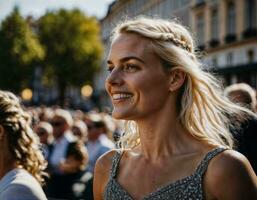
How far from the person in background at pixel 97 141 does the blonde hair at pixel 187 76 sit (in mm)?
5333

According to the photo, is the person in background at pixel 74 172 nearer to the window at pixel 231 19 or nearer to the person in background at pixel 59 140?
the person in background at pixel 59 140

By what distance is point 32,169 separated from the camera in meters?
3.08

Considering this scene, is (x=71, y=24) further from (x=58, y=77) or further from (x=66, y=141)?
(x=66, y=141)

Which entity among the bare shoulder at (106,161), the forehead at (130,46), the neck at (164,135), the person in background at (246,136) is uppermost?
the forehead at (130,46)

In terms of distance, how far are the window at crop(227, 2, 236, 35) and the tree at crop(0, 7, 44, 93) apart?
999 inches

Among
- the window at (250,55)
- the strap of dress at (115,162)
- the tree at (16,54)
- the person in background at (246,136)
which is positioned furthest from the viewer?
the tree at (16,54)

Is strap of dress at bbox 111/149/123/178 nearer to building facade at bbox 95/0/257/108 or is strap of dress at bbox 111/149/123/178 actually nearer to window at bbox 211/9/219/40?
building facade at bbox 95/0/257/108

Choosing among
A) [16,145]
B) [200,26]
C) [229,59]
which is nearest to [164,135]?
[16,145]

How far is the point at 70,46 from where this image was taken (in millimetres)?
64125

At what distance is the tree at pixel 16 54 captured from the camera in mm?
60312

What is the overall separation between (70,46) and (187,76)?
6234 centimetres

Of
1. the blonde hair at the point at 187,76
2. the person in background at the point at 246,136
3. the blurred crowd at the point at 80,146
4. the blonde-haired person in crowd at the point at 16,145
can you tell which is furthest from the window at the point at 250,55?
the blonde hair at the point at 187,76

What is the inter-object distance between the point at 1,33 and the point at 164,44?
204 ft

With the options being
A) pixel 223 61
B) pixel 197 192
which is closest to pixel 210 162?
pixel 197 192
